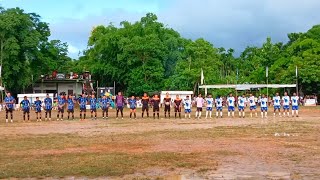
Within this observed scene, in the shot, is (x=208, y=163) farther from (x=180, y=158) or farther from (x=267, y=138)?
(x=267, y=138)

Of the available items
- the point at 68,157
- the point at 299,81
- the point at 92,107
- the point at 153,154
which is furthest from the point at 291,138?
the point at 299,81

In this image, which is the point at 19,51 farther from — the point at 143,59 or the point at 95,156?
the point at 95,156

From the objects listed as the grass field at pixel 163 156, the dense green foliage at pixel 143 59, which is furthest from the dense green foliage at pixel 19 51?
the grass field at pixel 163 156

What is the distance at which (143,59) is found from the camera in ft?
221

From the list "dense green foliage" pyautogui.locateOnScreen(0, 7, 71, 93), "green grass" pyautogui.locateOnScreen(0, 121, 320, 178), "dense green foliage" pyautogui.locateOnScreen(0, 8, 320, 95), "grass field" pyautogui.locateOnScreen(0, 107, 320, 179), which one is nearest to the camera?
"grass field" pyautogui.locateOnScreen(0, 107, 320, 179)

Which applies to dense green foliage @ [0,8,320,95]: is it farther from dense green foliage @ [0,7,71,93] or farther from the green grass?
the green grass

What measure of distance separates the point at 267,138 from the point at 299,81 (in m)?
52.0

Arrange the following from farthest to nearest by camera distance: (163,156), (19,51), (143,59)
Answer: (143,59)
(19,51)
(163,156)

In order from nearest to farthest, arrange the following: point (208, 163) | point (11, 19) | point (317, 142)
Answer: point (208, 163) → point (317, 142) → point (11, 19)

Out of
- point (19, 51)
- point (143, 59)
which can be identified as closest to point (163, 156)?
point (19, 51)

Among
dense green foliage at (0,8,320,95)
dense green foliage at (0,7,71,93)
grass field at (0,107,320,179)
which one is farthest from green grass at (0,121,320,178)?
dense green foliage at (0,8,320,95)

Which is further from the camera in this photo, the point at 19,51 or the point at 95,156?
the point at 19,51

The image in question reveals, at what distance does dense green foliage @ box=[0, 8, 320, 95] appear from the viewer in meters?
60.3

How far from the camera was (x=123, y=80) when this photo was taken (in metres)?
70.9
